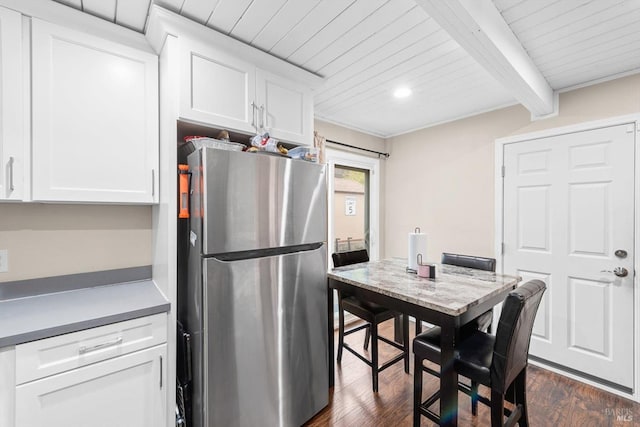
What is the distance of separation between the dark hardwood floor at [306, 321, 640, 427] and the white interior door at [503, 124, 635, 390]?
25cm

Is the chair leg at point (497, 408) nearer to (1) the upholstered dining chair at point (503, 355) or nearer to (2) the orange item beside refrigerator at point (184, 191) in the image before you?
(1) the upholstered dining chair at point (503, 355)

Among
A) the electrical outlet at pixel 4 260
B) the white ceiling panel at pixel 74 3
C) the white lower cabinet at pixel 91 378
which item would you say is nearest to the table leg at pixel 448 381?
the white lower cabinet at pixel 91 378

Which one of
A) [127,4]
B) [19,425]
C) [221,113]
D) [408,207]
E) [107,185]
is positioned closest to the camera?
[19,425]

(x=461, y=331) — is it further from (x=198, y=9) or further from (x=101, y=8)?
(x=101, y=8)

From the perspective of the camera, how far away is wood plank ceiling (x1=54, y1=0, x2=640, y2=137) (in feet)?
4.56

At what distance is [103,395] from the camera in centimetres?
125

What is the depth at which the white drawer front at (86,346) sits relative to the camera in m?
1.09

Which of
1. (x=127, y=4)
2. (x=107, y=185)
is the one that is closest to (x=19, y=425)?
(x=107, y=185)

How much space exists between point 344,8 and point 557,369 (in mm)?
3230

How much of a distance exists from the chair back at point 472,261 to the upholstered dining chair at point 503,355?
2.44ft

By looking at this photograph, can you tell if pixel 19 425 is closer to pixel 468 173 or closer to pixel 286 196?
pixel 286 196

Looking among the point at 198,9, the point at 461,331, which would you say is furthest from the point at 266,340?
the point at 198,9

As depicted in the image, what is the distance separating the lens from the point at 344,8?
1396 mm

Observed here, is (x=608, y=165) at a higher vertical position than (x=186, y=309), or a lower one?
higher
